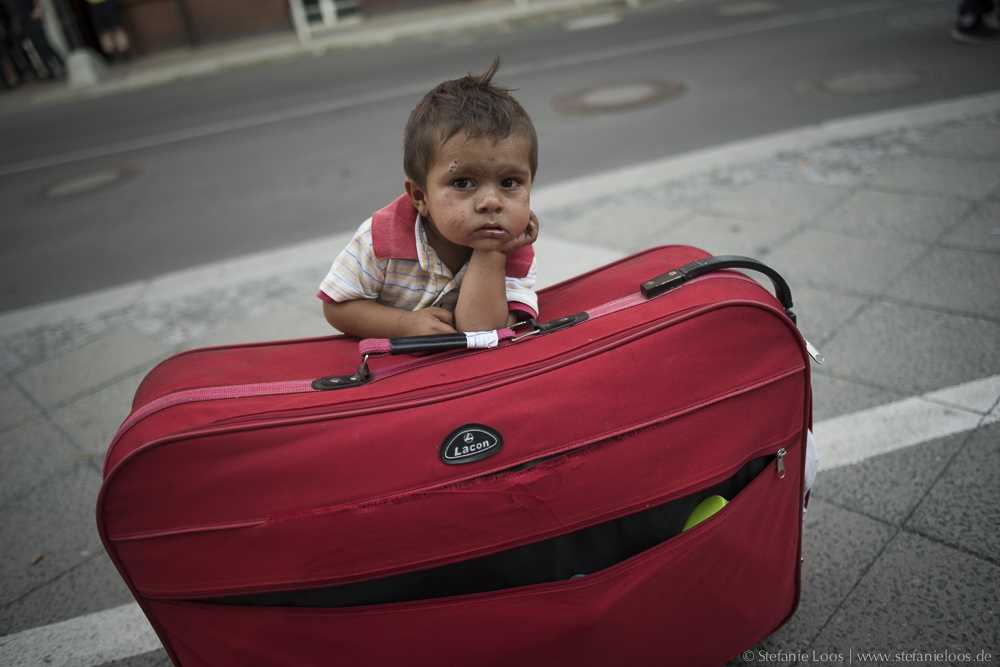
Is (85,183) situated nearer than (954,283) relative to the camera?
No

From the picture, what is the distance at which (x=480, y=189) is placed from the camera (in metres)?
1.41

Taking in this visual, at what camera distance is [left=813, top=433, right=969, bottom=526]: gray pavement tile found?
1835 mm

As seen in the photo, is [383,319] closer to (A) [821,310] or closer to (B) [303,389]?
(B) [303,389]

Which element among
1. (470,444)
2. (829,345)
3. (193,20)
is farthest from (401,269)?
(193,20)

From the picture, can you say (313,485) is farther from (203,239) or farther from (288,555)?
(203,239)

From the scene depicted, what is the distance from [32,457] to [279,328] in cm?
113

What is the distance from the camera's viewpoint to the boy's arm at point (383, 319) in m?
1.54

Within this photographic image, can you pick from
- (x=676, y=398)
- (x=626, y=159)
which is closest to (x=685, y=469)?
(x=676, y=398)

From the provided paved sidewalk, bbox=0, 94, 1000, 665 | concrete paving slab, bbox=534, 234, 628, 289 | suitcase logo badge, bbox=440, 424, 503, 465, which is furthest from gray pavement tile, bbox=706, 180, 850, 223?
suitcase logo badge, bbox=440, 424, 503, 465

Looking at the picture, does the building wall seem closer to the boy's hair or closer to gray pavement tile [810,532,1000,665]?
the boy's hair

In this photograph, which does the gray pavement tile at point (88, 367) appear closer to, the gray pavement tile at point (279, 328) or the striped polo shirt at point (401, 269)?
the gray pavement tile at point (279, 328)

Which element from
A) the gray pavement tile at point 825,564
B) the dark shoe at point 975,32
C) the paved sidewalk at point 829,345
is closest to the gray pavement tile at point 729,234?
the paved sidewalk at point 829,345

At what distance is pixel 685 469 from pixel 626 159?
4112mm

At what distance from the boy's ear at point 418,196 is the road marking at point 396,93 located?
6.92 meters
